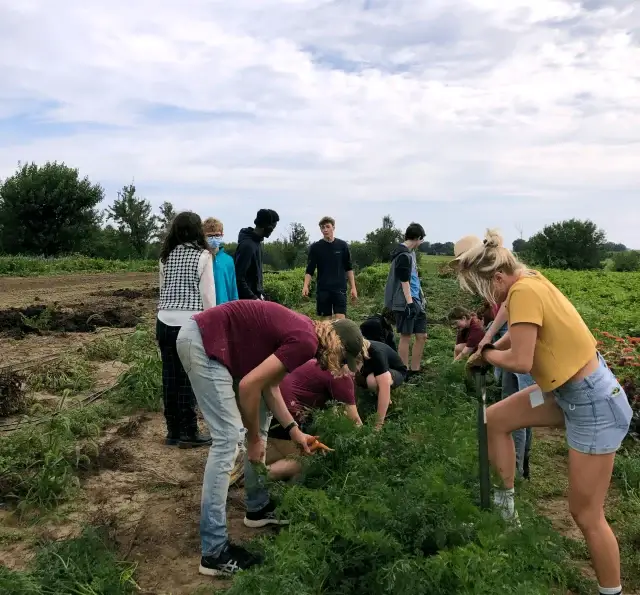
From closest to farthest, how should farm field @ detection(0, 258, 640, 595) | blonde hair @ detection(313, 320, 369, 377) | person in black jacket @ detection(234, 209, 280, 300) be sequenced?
farm field @ detection(0, 258, 640, 595), blonde hair @ detection(313, 320, 369, 377), person in black jacket @ detection(234, 209, 280, 300)

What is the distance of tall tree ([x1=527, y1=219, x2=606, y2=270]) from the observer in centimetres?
3869

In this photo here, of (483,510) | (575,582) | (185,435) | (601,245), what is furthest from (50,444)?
(601,245)

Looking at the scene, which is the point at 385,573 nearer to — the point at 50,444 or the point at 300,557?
the point at 300,557

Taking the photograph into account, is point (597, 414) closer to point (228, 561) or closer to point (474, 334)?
point (228, 561)

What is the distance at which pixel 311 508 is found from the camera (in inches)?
115

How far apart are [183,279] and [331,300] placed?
131 inches

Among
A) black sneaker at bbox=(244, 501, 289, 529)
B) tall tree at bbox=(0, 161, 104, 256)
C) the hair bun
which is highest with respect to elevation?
tall tree at bbox=(0, 161, 104, 256)

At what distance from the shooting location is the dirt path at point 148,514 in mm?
3295

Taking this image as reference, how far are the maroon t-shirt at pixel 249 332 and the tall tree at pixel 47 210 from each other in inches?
1359

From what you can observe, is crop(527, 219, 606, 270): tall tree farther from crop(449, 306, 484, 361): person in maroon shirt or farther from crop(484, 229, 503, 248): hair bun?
crop(484, 229, 503, 248): hair bun

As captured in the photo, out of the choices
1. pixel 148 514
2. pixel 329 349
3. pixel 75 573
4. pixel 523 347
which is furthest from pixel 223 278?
pixel 523 347

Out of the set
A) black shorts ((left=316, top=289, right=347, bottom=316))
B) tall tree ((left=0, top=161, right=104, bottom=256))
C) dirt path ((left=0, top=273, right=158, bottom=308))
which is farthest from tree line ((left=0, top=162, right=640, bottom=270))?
black shorts ((left=316, top=289, right=347, bottom=316))

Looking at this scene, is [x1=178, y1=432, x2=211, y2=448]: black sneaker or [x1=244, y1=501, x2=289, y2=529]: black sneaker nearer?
[x1=244, y1=501, x2=289, y2=529]: black sneaker

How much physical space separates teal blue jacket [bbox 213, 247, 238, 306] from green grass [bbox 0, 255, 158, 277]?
1996 cm
